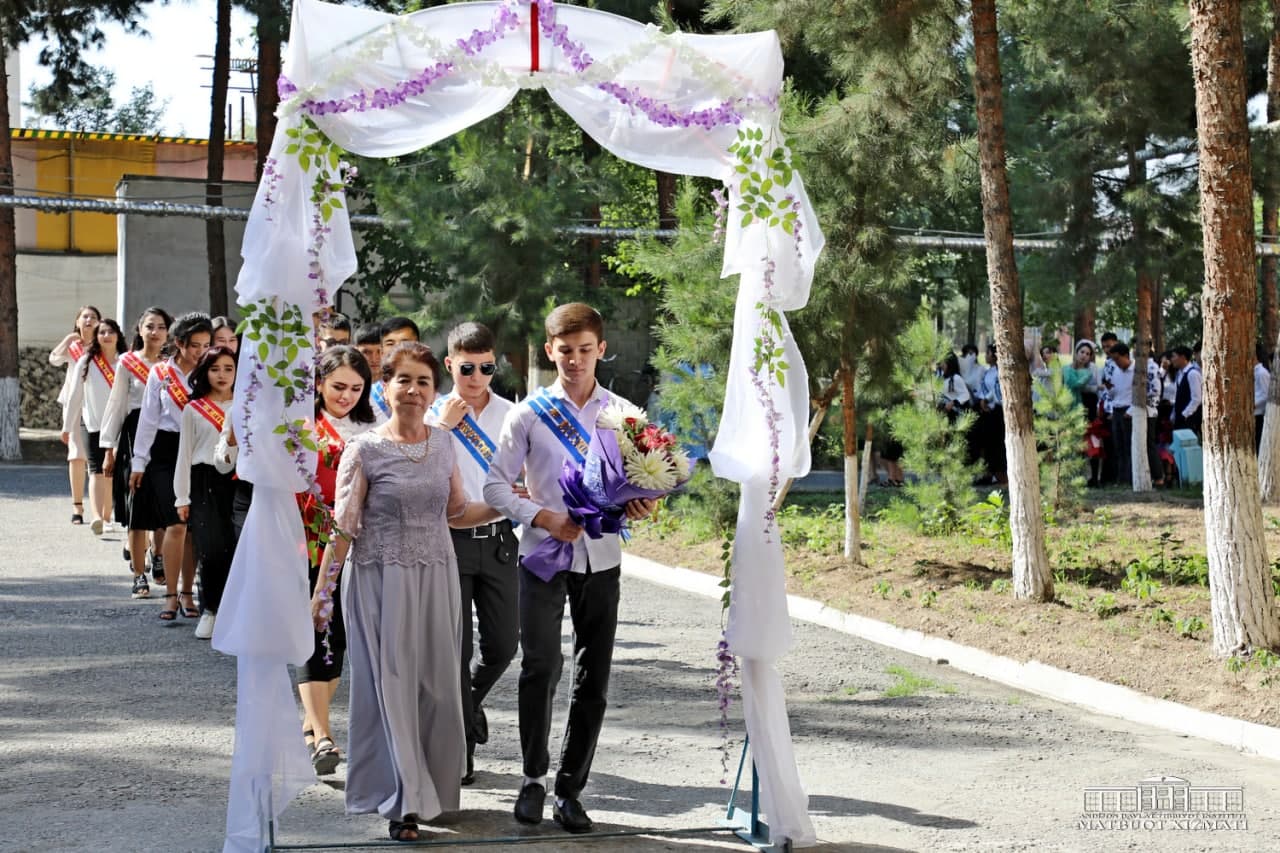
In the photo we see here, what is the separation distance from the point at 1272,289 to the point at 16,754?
18.9 m

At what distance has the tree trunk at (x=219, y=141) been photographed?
27.2 metres

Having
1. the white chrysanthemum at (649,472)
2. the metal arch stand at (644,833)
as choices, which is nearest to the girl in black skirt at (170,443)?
the metal arch stand at (644,833)

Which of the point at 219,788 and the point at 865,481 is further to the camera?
the point at 865,481

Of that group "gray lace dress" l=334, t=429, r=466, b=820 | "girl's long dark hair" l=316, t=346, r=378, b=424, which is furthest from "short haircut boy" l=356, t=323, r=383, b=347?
"gray lace dress" l=334, t=429, r=466, b=820

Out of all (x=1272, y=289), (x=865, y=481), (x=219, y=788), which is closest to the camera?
(x=219, y=788)

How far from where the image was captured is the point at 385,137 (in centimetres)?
601

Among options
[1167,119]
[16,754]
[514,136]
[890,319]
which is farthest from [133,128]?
[16,754]

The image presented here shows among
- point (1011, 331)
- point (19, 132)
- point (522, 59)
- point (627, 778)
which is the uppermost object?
point (19, 132)

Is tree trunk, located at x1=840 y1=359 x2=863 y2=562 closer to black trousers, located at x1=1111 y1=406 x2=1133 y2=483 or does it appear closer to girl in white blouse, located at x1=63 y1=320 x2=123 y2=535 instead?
girl in white blouse, located at x1=63 y1=320 x2=123 y2=535

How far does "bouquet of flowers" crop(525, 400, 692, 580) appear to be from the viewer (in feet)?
18.6

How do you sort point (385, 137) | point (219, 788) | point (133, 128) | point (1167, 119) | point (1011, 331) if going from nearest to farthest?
point (385, 137) → point (219, 788) → point (1011, 331) → point (1167, 119) → point (133, 128)

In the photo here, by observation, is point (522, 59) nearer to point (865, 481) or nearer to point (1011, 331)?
point (1011, 331)

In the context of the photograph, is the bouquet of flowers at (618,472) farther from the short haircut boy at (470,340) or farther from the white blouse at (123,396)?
the white blouse at (123,396)

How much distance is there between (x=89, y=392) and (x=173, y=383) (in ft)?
14.5
